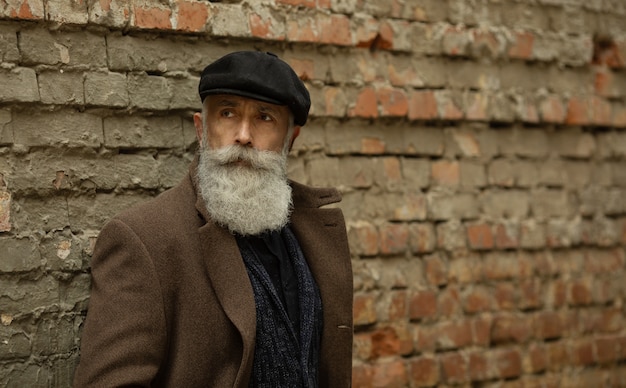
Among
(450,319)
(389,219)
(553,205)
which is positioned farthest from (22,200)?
(553,205)

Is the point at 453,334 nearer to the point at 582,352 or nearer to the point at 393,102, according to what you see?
the point at 582,352

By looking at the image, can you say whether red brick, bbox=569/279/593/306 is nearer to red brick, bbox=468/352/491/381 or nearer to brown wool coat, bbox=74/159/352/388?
red brick, bbox=468/352/491/381

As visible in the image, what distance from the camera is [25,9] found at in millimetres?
3119

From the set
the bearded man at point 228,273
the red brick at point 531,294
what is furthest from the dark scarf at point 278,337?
the red brick at point 531,294

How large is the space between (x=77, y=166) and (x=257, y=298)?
2.62ft

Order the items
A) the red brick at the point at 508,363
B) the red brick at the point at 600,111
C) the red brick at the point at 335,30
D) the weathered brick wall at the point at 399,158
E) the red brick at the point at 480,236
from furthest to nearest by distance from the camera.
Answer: the red brick at the point at 600,111 < the red brick at the point at 508,363 < the red brick at the point at 480,236 < the red brick at the point at 335,30 < the weathered brick wall at the point at 399,158

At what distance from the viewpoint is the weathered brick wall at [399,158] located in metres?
3.19

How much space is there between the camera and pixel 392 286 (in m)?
4.22

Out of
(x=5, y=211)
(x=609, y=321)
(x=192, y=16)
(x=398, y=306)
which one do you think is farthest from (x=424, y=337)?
(x=5, y=211)

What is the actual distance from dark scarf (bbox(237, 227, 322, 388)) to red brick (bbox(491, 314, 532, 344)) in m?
1.58

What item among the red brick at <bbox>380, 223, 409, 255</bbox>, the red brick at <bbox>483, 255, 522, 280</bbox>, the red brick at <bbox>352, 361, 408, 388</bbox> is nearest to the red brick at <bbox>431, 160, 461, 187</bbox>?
the red brick at <bbox>380, 223, 409, 255</bbox>

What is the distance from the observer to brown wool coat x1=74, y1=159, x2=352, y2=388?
2.85 m

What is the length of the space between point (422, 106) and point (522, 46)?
72 centimetres

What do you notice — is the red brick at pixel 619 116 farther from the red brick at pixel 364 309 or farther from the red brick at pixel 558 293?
the red brick at pixel 364 309
